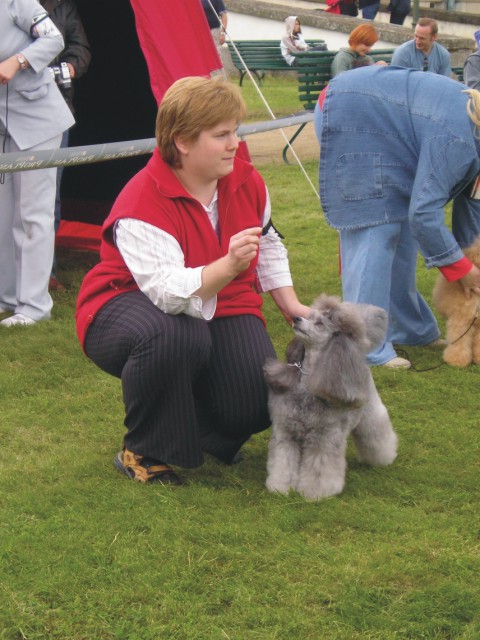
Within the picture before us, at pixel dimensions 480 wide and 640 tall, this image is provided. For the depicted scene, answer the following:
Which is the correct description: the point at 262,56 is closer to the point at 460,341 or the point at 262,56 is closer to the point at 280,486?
the point at 460,341

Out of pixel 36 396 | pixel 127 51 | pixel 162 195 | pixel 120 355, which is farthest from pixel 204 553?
pixel 127 51

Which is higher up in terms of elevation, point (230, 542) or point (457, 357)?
point (230, 542)

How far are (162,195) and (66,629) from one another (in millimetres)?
1374

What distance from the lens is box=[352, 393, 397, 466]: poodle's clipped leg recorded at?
11.3 feet

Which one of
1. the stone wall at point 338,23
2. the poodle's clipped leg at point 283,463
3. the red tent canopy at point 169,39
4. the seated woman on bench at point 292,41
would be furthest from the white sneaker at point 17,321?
the stone wall at point 338,23

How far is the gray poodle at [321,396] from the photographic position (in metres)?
3.12

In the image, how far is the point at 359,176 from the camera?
14.7ft

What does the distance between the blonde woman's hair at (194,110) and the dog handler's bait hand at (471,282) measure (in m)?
1.77

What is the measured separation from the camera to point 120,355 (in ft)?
10.9

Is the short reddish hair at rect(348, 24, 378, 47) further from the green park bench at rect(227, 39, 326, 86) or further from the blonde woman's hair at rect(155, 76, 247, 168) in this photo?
the blonde woman's hair at rect(155, 76, 247, 168)

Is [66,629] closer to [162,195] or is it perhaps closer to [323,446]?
[323,446]

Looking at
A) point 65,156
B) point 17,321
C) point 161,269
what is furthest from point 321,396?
point 17,321

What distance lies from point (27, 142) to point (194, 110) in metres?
2.31

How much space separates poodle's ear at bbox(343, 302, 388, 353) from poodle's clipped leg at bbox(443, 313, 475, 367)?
162 centimetres
